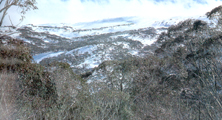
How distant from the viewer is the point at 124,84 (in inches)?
336

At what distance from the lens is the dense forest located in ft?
16.8

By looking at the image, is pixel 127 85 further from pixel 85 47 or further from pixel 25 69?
pixel 85 47

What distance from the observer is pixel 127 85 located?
8.48m

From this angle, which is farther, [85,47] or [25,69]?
[85,47]

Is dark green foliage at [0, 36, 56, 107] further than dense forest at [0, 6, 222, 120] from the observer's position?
Yes

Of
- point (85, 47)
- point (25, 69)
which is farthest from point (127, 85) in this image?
point (85, 47)

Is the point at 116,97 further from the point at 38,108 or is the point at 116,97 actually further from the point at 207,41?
the point at 207,41

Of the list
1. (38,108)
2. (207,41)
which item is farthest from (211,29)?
(38,108)

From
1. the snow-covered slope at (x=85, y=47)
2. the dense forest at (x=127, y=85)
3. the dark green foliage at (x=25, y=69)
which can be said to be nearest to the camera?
the dense forest at (x=127, y=85)

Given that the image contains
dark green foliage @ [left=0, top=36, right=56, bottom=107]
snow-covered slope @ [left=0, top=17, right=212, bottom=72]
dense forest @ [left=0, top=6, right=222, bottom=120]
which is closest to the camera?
dense forest @ [left=0, top=6, right=222, bottom=120]

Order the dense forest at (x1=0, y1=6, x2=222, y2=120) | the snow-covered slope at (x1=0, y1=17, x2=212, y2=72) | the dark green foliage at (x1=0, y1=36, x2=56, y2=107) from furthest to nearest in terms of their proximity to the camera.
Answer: the snow-covered slope at (x1=0, y1=17, x2=212, y2=72) → the dark green foliage at (x1=0, y1=36, x2=56, y2=107) → the dense forest at (x1=0, y1=6, x2=222, y2=120)

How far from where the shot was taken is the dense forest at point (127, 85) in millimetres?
5113

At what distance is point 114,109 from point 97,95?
0.73m

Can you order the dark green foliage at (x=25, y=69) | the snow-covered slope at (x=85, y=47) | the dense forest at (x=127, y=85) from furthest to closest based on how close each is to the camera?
the snow-covered slope at (x=85, y=47), the dark green foliage at (x=25, y=69), the dense forest at (x=127, y=85)
